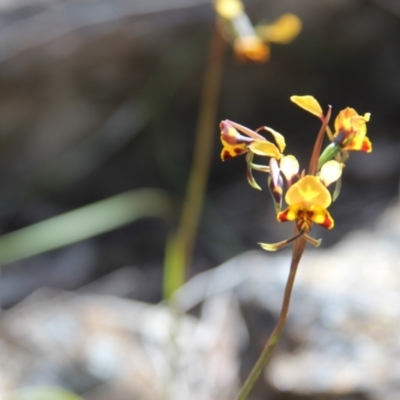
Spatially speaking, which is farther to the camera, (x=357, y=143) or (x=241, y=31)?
(x=241, y=31)

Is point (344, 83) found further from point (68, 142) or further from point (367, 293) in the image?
point (367, 293)

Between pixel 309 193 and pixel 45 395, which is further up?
pixel 309 193

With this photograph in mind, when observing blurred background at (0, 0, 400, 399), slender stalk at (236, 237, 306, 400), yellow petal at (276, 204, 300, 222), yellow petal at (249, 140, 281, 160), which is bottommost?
blurred background at (0, 0, 400, 399)

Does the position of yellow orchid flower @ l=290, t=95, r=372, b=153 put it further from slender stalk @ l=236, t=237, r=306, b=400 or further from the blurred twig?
the blurred twig

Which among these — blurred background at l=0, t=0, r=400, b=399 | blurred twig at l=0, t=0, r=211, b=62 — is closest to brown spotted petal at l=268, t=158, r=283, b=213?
blurred background at l=0, t=0, r=400, b=399

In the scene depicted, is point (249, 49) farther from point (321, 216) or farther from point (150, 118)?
point (150, 118)

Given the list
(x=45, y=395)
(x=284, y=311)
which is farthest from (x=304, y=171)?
(x=45, y=395)

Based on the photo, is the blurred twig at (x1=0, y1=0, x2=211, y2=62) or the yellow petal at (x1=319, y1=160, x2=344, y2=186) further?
the blurred twig at (x1=0, y1=0, x2=211, y2=62)
